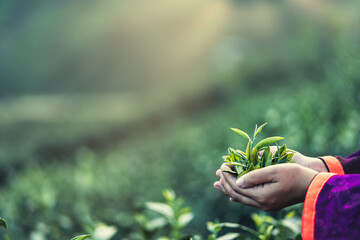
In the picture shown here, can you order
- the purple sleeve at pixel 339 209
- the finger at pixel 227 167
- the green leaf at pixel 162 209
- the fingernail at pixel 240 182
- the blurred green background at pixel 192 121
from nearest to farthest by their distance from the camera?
the purple sleeve at pixel 339 209 → the fingernail at pixel 240 182 → the finger at pixel 227 167 → the green leaf at pixel 162 209 → the blurred green background at pixel 192 121

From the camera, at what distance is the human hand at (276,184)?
1.01 metres

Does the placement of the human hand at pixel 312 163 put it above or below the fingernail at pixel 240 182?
below

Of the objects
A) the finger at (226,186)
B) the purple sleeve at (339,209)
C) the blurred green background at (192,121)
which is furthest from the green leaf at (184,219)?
the purple sleeve at (339,209)

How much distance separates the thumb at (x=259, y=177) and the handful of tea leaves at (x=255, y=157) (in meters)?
0.05

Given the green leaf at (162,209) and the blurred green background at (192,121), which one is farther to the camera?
the blurred green background at (192,121)

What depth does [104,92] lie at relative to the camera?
25.7m

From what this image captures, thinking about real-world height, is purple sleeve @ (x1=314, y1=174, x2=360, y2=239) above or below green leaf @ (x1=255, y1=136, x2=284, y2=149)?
below

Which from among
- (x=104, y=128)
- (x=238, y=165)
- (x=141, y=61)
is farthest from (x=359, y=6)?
(x=141, y=61)

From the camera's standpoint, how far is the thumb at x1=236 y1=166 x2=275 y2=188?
3.33ft

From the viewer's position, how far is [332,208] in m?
0.95

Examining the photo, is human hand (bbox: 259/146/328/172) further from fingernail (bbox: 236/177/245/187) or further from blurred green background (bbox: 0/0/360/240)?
blurred green background (bbox: 0/0/360/240)

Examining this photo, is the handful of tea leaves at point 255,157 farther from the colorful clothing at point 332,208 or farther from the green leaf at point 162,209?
the green leaf at point 162,209

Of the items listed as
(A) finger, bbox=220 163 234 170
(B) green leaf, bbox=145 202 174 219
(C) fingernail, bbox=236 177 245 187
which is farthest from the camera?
(B) green leaf, bbox=145 202 174 219

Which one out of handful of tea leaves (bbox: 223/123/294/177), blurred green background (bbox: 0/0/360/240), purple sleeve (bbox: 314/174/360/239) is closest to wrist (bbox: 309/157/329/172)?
handful of tea leaves (bbox: 223/123/294/177)
